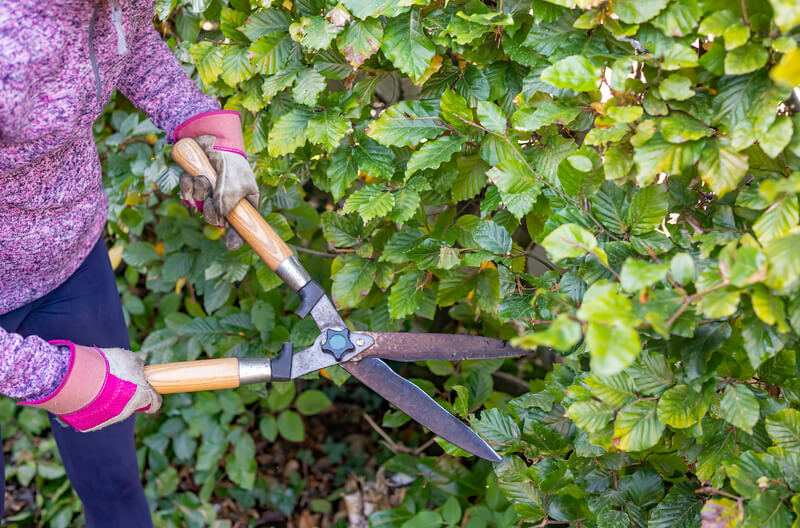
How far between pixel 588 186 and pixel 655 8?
294 mm

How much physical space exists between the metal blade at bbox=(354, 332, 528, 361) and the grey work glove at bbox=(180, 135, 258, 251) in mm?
395

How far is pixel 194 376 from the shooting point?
1319mm

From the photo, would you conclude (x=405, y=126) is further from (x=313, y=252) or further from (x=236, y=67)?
(x=313, y=252)

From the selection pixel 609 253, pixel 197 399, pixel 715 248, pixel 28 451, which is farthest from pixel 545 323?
pixel 28 451

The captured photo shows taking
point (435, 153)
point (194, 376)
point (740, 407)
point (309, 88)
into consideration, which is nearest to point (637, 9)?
point (435, 153)

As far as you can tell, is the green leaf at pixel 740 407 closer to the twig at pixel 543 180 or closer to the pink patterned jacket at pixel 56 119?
the twig at pixel 543 180

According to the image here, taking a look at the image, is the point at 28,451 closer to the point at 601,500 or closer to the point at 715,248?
the point at 601,500

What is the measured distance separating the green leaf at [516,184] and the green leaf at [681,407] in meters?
0.37

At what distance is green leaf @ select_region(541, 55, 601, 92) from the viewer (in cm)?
97

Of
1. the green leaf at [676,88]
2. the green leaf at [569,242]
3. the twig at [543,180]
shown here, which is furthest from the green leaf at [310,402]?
the green leaf at [676,88]

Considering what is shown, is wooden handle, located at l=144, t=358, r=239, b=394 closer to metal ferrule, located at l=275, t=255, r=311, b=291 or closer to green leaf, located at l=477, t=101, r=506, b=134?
metal ferrule, located at l=275, t=255, r=311, b=291

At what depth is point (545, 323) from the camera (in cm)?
120

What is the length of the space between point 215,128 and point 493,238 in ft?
2.15

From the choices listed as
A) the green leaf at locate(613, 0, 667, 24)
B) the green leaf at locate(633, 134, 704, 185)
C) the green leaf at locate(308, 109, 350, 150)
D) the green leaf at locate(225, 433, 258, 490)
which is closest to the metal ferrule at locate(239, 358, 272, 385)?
the green leaf at locate(308, 109, 350, 150)
